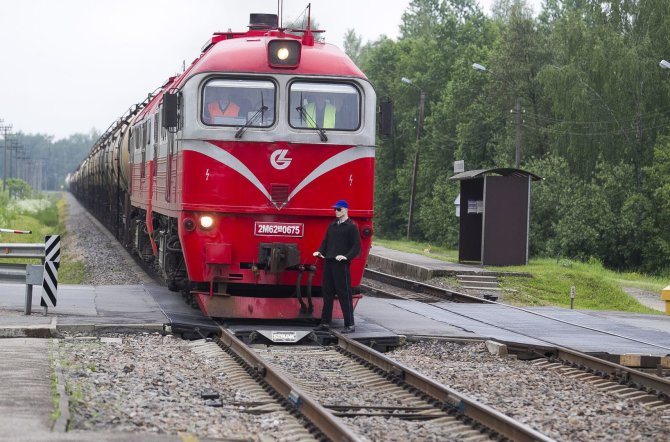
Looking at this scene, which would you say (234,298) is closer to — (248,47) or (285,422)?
(248,47)

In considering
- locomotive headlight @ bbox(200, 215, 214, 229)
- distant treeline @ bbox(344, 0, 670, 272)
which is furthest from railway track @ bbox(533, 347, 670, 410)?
distant treeline @ bbox(344, 0, 670, 272)

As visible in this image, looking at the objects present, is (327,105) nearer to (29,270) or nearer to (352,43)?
(29,270)

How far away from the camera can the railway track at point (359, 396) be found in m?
8.05

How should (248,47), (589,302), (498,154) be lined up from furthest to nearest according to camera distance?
(498,154), (589,302), (248,47)

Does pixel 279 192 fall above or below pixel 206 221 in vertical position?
above

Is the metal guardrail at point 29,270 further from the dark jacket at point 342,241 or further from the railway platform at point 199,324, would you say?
the dark jacket at point 342,241

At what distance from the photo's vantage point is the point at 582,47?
48969 mm

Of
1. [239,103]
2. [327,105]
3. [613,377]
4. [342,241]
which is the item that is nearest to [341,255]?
[342,241]

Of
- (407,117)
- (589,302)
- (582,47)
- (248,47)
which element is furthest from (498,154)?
(248,47)

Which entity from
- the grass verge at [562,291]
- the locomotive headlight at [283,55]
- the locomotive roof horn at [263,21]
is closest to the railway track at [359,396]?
the locomotive headlight at [283,55]

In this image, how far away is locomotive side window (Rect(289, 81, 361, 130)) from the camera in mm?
14070

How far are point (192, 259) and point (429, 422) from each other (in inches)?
231

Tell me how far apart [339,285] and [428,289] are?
10.1m

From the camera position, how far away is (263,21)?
53.8ft
